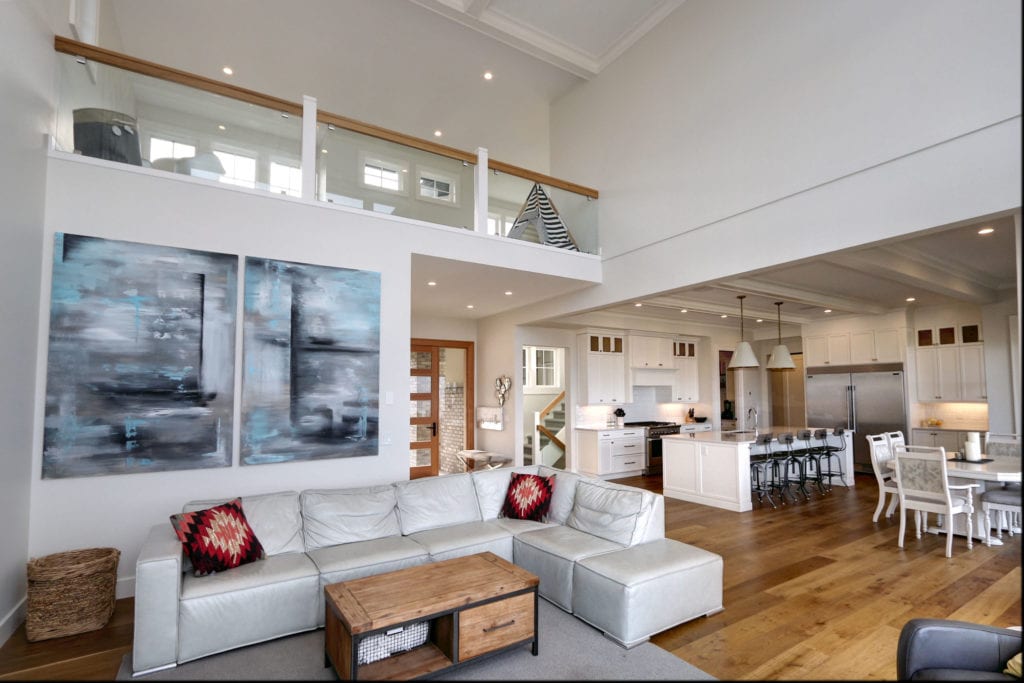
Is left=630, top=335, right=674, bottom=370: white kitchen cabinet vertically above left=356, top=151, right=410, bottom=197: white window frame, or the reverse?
left=356, top=151, right=410, bottom=197: white window frame

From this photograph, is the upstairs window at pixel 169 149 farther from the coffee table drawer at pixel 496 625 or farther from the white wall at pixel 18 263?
the coffee table drawer at pixel 496 625

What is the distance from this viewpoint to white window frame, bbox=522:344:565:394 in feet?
28.7

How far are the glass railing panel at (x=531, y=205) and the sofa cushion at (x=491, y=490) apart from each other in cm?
244

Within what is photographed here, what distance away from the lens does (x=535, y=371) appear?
29.0 ft

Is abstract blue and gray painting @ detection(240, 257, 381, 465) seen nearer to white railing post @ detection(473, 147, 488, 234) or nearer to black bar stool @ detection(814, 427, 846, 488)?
white railing post @ detection(473, 147, 488, 234)

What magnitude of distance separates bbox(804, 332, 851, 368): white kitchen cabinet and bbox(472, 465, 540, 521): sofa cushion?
6918 millimetres

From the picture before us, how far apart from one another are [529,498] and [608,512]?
2.36 feet

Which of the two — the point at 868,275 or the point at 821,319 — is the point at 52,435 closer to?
the point at 868,275

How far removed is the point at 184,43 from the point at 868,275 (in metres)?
7.88

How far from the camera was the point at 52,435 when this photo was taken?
10.7 ft

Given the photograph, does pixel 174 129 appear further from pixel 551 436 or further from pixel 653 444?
pixel 653 444

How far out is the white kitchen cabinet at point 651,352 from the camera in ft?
28.4

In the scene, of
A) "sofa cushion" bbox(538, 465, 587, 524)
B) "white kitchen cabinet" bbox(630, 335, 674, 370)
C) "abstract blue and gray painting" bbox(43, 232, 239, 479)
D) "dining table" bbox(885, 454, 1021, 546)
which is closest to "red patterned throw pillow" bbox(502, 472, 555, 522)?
"sofa cushion" bbox(538, 465, 587, 524)

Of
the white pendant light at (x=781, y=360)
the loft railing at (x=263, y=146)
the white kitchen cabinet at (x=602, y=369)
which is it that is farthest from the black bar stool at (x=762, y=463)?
the loft railing at (x=263, y=146)
